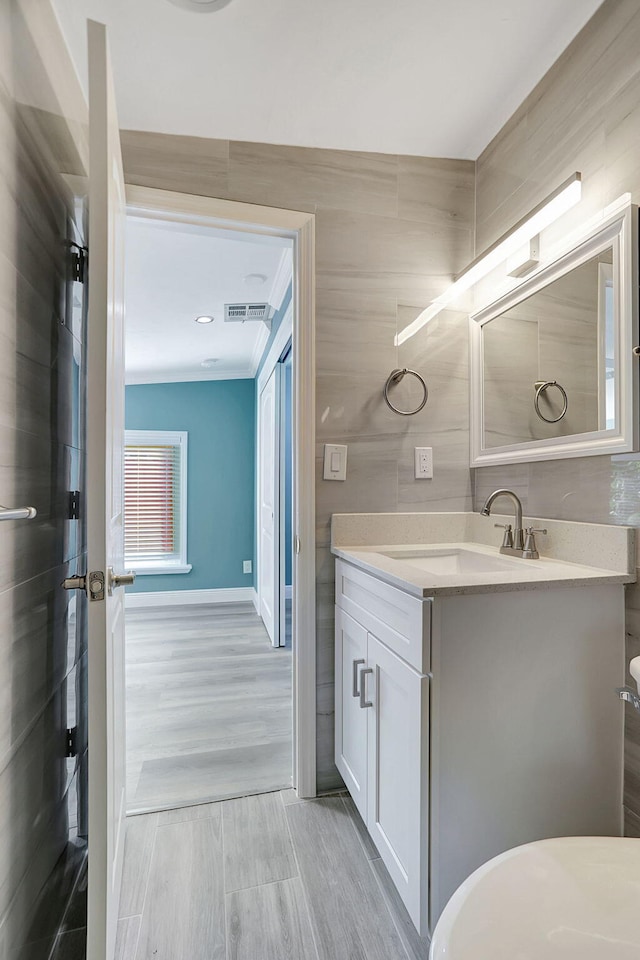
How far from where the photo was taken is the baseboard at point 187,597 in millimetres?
4832

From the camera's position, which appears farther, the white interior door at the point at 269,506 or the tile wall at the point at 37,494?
Answer: the white interior door at the point at 269,506

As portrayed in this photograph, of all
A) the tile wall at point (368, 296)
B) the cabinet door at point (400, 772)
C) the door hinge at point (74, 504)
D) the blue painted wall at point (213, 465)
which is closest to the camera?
the cabinet door at point (400, 772)

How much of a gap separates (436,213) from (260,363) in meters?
2.72

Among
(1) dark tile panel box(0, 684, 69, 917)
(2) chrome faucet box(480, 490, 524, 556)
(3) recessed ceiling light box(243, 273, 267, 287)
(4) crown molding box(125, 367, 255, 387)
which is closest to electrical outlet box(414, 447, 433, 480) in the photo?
(2) chrome faucet box(480, 490, 524, 556)

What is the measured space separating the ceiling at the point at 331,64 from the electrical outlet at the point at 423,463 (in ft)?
3.77

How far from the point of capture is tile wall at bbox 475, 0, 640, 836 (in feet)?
4.18

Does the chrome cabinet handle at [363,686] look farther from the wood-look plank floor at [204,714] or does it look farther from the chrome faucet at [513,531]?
the wood-look plank floor at [204,714]

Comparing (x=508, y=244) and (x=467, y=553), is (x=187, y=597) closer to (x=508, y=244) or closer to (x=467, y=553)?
(x=467, y=553)

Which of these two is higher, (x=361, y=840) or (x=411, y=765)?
(x=411, y=765)

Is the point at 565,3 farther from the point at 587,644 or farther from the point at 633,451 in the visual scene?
the point at 587,644

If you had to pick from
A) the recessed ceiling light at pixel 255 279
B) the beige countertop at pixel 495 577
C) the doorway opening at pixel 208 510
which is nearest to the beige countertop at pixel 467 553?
the beige countertop at pixel 495 577

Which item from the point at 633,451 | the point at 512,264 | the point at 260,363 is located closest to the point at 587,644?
the point at 633,451

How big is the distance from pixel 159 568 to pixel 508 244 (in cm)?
421

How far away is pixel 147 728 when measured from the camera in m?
2.37
